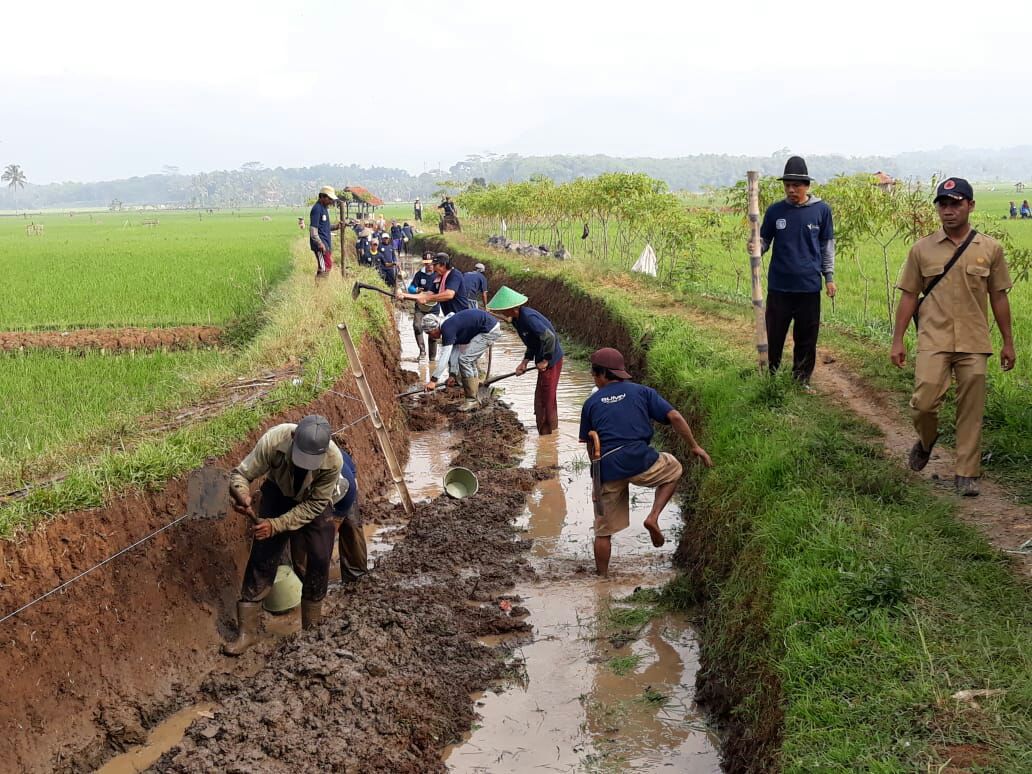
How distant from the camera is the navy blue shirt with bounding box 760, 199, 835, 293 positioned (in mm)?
7559

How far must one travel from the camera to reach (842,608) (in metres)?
4.22

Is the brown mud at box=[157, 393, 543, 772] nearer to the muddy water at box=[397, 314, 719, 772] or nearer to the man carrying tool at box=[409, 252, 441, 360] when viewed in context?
the muddy water at box=[397, 314, 719, 772]

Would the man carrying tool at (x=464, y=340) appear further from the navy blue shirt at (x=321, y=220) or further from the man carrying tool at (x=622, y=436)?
the navy blue shirt at (x=321, y=220)

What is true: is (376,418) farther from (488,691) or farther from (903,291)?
(903,291)

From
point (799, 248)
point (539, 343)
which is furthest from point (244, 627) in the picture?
point (799, 248)

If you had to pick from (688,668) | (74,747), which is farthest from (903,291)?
(74,747)

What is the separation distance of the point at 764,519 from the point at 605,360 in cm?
141

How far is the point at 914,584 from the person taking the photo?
4301mm

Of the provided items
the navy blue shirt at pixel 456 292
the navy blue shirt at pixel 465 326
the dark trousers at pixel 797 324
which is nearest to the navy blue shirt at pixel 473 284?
the navy blue shirt at pixel 456 292

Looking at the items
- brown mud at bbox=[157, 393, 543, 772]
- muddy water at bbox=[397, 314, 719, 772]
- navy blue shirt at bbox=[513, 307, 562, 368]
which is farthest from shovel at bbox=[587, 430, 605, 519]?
navy blue shirt at bbox=[513, 307, 562, 368]

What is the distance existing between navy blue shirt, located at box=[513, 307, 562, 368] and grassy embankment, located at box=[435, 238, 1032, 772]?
2.53m

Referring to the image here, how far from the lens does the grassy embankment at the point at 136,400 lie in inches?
222

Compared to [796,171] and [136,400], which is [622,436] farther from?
[136,400]

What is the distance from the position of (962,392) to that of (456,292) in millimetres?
7014
